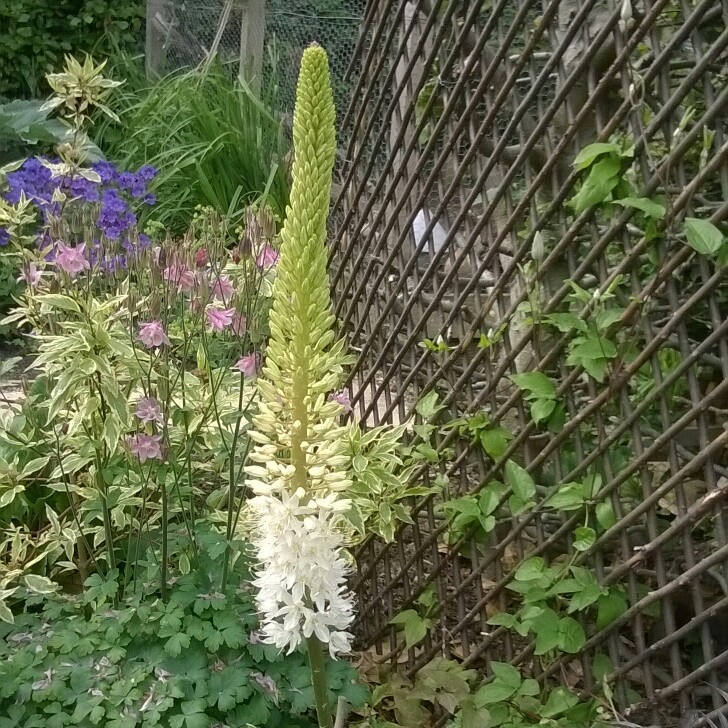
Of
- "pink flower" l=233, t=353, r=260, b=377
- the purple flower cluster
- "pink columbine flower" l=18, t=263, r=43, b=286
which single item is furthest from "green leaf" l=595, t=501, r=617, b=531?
"pink columbine flower" l=18, t=263, r=43, b=286

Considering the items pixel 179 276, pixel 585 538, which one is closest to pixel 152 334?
pixel 179 276

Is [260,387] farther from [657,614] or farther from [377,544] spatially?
[377,544]

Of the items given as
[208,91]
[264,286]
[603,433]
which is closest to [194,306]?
[264,286]

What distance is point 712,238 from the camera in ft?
4.15

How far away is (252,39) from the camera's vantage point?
17.2 feet

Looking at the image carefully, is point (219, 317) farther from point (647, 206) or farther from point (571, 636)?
point (571, 636)

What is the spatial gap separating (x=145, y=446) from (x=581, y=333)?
1151 millimetres

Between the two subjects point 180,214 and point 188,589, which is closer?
point 188,589

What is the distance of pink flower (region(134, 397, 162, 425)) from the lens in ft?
6.09

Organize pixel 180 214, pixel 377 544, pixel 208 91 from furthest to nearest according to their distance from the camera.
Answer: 1. pixel 208 91
2. pixel 180 214
3. pixel 377 544

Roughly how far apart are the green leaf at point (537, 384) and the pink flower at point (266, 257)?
698 mm

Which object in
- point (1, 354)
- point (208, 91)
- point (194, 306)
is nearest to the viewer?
point (194, 306)

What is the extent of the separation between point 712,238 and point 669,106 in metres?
0.29

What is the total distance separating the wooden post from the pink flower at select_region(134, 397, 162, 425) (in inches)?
156
